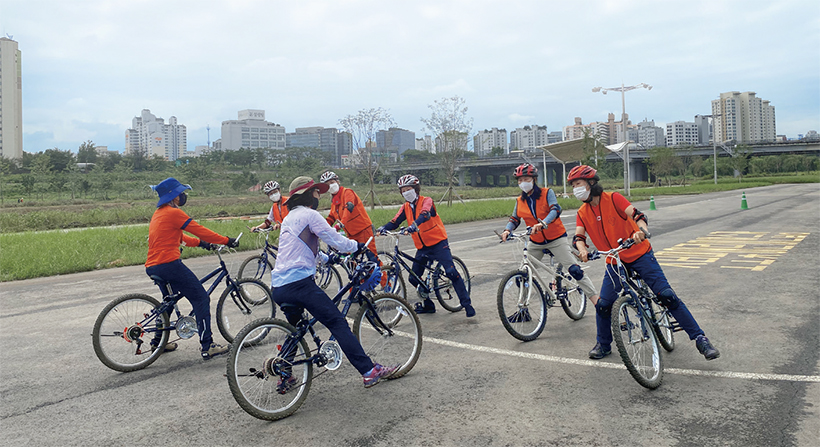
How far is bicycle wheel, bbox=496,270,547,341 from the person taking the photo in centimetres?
625

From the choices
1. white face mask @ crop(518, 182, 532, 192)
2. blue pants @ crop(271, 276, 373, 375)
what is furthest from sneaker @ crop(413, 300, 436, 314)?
blue pants @ crop(271, 276, 373, 375)

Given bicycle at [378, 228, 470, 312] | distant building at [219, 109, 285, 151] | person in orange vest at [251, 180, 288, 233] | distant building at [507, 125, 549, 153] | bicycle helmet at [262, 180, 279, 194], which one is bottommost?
bicycle at [378, 228, 470, 312]

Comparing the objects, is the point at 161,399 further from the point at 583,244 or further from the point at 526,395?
the point at 583,244

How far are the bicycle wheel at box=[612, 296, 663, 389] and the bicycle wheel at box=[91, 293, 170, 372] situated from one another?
172 inches

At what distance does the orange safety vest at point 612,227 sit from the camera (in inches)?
214

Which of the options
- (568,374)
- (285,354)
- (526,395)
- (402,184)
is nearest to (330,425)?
(285,354)

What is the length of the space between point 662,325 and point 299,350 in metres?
3.41

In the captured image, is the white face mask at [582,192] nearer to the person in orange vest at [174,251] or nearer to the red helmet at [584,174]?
the red helmet at [584,174]

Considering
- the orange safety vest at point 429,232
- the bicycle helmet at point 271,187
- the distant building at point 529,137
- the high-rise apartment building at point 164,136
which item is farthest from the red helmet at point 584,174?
the high-rise apartment building at point 164,136

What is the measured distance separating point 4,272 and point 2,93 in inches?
3456

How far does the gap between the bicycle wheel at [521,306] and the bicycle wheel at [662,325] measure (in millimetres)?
1274

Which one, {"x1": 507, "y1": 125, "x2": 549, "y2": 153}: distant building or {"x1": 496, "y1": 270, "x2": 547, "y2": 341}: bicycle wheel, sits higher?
{"x1": 507, "y1": 125, "x2": 549, "y2": 153}: distant building

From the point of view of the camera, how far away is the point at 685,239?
614 inches

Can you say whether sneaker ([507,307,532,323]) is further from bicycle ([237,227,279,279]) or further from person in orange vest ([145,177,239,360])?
bicycle ([237,227,279,279])
